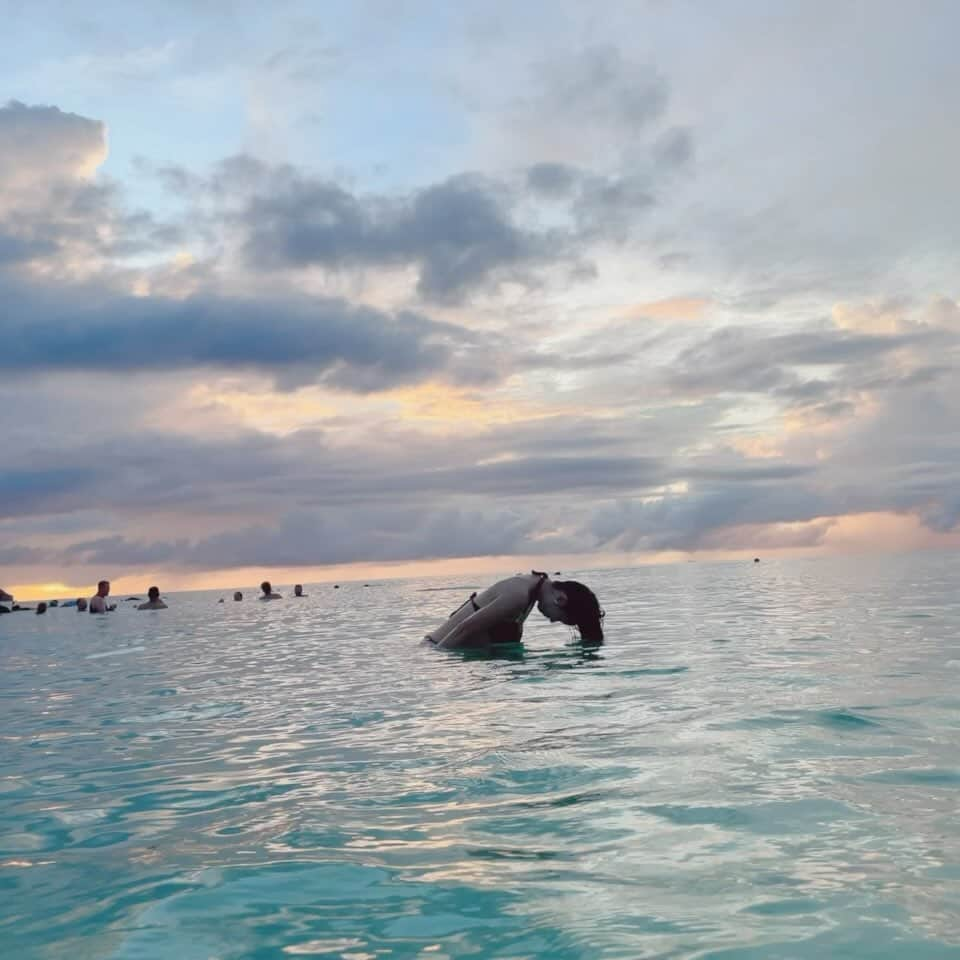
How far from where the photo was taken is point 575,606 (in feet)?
62.4

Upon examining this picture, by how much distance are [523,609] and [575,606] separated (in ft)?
3.73

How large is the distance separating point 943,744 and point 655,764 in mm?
2836

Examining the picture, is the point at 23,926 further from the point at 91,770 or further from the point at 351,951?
the point at 91,770

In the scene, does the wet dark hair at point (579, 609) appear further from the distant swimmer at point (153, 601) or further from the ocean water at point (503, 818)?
the distant swimmer at point (153, 601)

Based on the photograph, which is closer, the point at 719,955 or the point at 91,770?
the point at 719,955

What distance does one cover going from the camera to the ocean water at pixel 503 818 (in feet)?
15.0

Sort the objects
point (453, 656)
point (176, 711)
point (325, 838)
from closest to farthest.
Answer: point (325, 838) < point (176, 711) < point (453, 656)

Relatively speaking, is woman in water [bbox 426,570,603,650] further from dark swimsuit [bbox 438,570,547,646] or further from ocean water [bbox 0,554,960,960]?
ocean water [bbox 0,554,960,960]

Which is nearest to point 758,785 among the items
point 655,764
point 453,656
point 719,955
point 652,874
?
point 655,764

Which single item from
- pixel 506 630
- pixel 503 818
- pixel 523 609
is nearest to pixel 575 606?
pixel 523 609

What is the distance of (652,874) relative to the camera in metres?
5.17

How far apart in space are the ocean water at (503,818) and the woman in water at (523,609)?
151 inches

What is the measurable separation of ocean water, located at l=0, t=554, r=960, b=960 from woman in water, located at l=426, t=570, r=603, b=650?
12.6 ft

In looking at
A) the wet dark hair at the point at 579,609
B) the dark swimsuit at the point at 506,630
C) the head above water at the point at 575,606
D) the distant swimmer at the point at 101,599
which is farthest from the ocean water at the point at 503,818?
the distant swimmer at the point at 101,599
